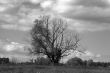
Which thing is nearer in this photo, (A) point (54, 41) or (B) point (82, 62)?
(B) point (82, 62)

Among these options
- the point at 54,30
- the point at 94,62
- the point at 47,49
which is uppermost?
the point at 54,30

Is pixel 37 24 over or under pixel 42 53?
over

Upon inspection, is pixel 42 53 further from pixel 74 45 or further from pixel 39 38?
pixel 74 45

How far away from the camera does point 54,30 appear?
59.6m

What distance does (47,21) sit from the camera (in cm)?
6025

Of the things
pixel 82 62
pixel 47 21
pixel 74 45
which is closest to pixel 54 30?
pixel 47 21

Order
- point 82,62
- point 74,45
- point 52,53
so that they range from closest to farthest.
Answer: point 82,62
point 52,53
point 74,45

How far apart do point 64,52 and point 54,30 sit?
23.3 ft

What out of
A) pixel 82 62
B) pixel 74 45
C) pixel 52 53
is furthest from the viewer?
pixel 74 45

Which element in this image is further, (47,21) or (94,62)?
(47,21)

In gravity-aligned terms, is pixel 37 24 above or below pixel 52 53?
above

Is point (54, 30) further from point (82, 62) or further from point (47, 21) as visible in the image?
point (82, 62)

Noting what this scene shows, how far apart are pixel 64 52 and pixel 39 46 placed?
6463 millimetres

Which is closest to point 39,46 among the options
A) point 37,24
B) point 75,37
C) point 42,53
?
point 42,53
